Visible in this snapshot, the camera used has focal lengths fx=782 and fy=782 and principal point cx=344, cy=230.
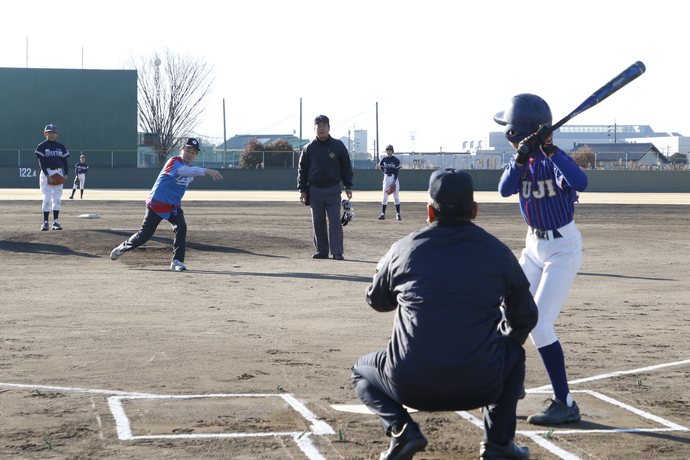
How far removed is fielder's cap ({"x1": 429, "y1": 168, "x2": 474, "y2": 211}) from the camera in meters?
3.65

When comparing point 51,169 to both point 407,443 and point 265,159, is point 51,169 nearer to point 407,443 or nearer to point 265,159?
point 407,443

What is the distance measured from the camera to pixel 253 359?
610 cm

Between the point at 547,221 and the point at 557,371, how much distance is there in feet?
2.97

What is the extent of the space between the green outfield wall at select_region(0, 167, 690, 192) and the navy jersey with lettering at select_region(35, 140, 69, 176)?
2967cm

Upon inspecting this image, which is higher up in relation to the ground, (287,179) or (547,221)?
(287,179)

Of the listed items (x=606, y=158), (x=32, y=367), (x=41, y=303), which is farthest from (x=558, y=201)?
(x=606, y=158)

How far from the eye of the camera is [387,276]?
373cm

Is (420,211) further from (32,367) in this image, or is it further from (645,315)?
(32,367)

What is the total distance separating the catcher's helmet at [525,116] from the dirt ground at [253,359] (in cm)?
174

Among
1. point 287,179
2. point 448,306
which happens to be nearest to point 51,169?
point 448,306

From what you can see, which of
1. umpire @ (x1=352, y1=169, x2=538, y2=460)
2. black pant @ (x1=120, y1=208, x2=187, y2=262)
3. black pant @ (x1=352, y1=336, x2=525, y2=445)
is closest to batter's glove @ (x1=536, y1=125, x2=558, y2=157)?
umpire @ (x1=352, y1=169, x2=538, y2=460)

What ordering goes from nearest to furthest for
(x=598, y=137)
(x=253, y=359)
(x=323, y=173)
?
(x=253, y=359), (x=323, y=173), (x=598, y=137)

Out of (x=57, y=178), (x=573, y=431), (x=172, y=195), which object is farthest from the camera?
(x=57, y=178)

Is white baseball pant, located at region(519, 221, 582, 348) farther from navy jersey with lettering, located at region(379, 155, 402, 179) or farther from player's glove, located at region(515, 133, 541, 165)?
navy jersey with lettering, located at region(379, 155, 402, 179)
